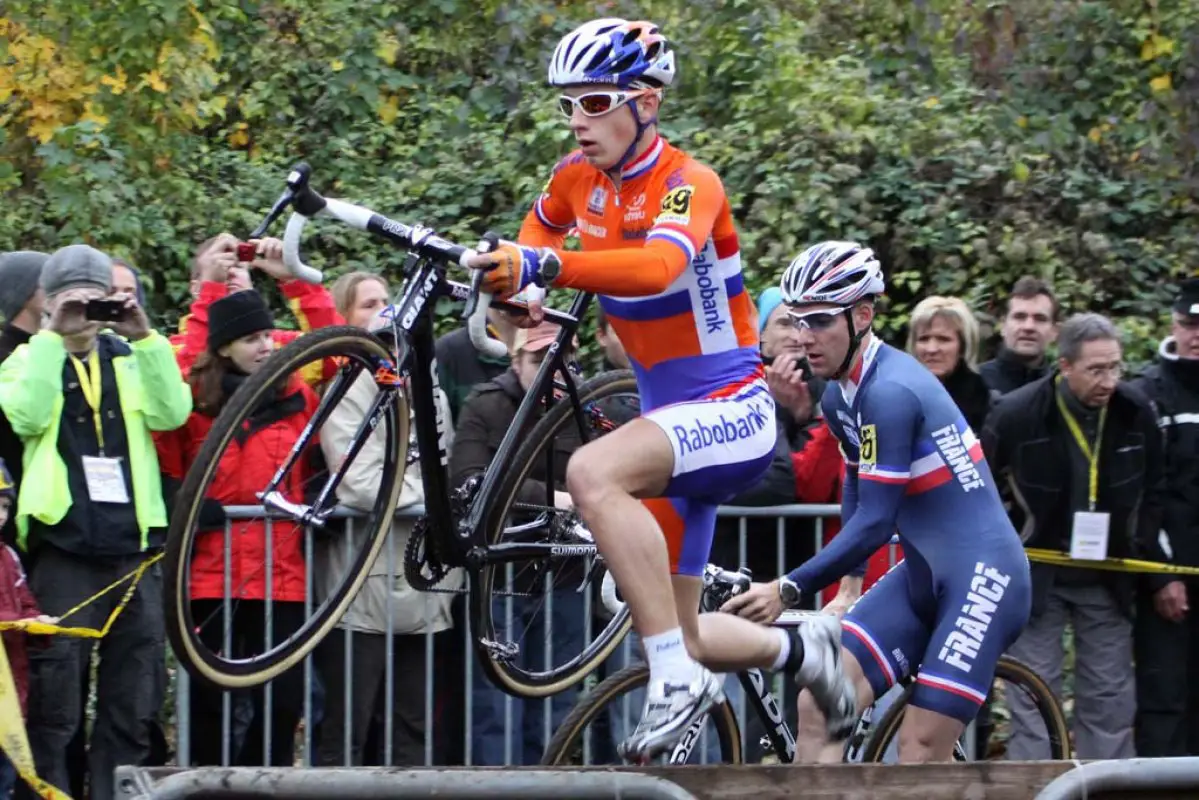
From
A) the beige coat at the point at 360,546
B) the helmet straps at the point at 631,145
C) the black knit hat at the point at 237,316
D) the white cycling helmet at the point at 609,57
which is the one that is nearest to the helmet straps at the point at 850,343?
the helmet straps at the point at 631,145

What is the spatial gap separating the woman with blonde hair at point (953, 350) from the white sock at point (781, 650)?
2.09m

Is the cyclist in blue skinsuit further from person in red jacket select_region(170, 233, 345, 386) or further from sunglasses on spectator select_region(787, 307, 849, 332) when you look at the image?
person in red jacket select_region(170, 233, 345, 386)

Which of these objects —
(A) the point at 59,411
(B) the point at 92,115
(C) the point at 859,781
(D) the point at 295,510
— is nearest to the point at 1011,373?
(D) the point at 295,510

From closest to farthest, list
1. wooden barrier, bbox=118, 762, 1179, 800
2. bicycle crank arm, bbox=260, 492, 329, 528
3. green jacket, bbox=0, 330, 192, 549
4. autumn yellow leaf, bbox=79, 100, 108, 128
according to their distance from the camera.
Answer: wooden barrier, bbox=118, 762, 1179, 800, bicycle crank arm, bbox=260, 492, 329, 528, green jacket, bbox=0, 330, 192, 549, autumn yellow leaf, bbox=79, 100, 108, 128

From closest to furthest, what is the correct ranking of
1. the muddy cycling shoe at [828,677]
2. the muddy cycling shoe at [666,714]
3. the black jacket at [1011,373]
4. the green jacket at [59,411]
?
the muddy cycling shoe at [666,714]
the muddy cycling shoe at [828,677]
the green jacket at [59,411]
the black jacket at [1011,373]

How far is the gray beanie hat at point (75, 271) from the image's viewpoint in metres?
6.23

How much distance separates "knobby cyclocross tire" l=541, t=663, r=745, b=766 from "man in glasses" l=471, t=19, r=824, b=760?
1.84 feet

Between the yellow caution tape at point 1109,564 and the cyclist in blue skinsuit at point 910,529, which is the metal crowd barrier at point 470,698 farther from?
the cyclist in blue skinsuit at point 910,529

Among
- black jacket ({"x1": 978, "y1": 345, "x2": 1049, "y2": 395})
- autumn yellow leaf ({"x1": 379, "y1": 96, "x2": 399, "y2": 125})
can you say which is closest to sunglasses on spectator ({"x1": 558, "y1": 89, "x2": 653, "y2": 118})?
black jacket ({"x1": 978, "y1": 345, "x2": 1049, "y2": 395})

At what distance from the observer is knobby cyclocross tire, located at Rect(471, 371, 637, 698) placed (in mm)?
6238

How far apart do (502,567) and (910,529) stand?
1.45m

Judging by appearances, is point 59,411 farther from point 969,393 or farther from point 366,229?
point 969,393

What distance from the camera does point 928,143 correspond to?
39.6ft

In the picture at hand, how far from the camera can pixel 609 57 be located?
5.53 m
